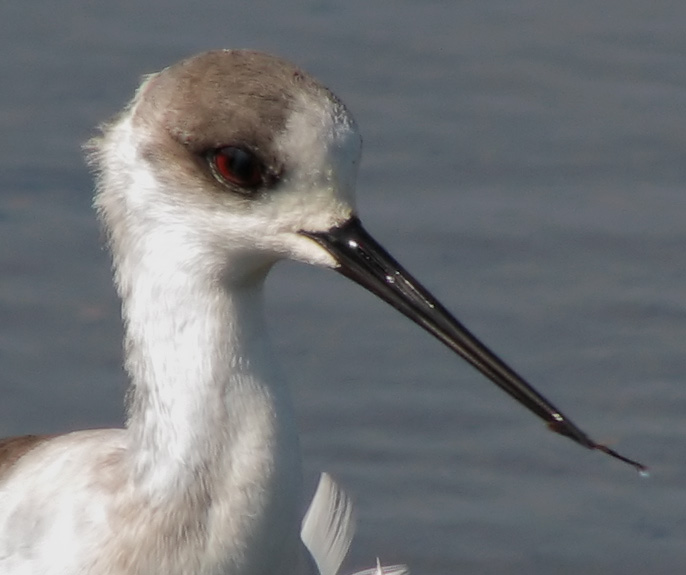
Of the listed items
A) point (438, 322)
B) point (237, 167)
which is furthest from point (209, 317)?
point (438, 322)

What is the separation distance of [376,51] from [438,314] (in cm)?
334

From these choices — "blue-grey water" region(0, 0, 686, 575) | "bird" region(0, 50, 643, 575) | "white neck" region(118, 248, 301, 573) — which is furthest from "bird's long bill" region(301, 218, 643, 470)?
"blue-grey water" region(0, 0, 686, 575)

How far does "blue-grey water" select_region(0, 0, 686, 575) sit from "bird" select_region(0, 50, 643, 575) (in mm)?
1804

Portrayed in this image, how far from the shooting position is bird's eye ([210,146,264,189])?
3.63m

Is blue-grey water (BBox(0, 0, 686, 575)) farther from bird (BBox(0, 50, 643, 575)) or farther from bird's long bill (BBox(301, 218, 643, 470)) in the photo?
bird's long bill (BBox(301, 218, 643, 470))

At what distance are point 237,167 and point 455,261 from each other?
8.93 ft

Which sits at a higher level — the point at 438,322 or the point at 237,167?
the point at 237,167

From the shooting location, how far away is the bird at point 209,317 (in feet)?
12.0

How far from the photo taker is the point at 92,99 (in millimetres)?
6793

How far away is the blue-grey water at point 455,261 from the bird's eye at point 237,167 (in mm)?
2286

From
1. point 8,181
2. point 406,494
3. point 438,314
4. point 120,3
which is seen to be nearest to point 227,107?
point 438,314

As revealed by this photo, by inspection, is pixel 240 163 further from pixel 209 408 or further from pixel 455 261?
pixel 455 261

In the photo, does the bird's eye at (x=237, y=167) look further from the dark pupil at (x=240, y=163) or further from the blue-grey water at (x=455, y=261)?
the blue-grey water at (x=455, y=261)

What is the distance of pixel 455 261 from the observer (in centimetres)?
630
